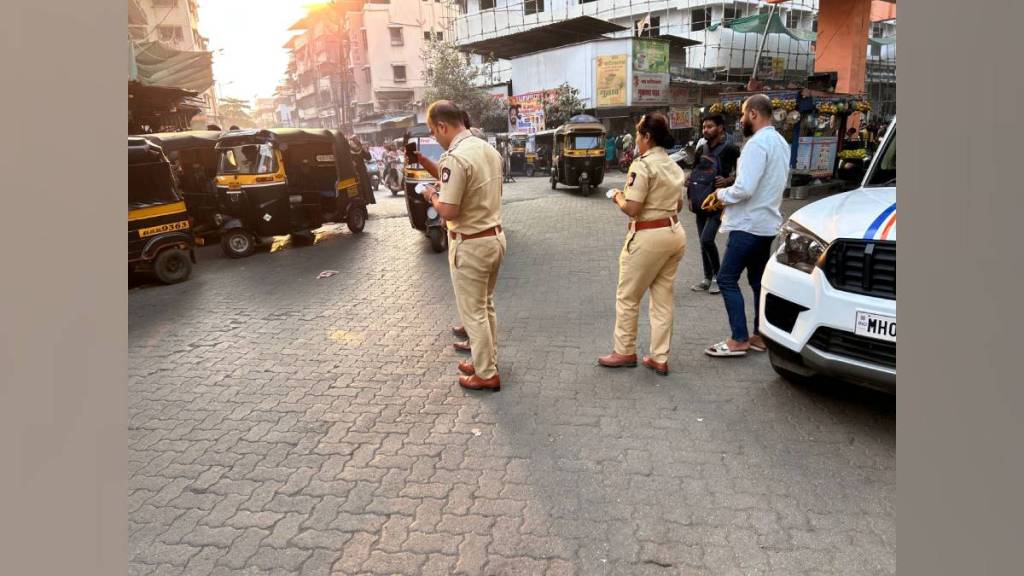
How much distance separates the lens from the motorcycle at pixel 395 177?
2047cm

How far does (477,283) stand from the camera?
404cm

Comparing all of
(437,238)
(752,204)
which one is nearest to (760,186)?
(752,204)

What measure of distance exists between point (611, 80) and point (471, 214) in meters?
25.0

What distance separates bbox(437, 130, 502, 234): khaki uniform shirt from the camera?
3.76 metres

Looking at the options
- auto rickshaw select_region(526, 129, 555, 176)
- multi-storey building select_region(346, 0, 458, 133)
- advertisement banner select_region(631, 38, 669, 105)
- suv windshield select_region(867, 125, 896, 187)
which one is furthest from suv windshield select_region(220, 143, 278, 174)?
multi-storey building select_region(346, 0, 458, 133)

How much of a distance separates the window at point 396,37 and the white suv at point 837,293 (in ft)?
159

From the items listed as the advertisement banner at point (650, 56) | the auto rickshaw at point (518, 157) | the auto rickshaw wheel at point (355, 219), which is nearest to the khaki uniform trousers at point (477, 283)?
the auto rickshaw wheel at point (355, 219)

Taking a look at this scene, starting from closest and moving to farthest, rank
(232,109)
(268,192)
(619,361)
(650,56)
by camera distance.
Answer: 1. (619,361)
2. (268,192)
3. (650,56)
4. (232,109)

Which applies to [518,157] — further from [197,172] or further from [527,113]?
[197,172]

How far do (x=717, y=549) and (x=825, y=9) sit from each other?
1927 cm

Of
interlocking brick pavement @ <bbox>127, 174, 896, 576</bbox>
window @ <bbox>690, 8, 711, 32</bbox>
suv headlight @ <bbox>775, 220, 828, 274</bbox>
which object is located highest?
window @ <bbox>690, 8, 711, 32</bbox>

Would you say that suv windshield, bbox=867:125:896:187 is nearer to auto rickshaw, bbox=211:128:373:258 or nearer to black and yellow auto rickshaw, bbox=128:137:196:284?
black and yellow auto rickshaw, bbox=128:137:196:284

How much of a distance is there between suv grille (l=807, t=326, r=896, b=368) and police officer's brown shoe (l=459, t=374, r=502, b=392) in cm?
205

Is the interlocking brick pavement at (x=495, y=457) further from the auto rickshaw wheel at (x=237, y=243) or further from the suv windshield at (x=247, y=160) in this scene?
the suv windshield at (x=247, y=160)
